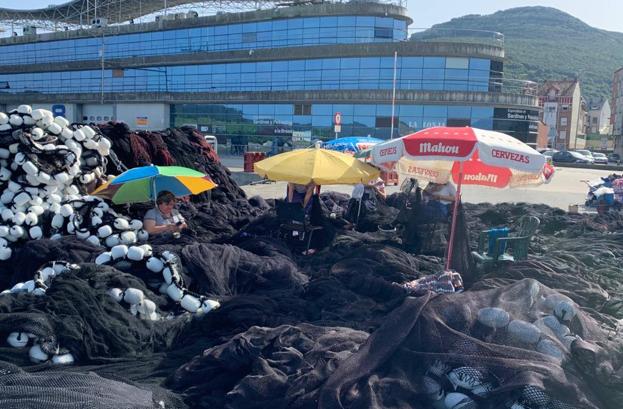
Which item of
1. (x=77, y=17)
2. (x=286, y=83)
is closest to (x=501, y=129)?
(x=286, y=83)

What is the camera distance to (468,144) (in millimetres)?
6398

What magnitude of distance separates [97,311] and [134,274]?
1046mm

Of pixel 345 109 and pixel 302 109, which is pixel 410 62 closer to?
pixel 345 109

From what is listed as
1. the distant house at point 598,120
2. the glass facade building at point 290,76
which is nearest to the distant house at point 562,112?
the distant house at point 598,120

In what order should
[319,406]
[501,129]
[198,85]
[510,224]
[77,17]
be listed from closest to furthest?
[319,406] → [510,224] → [501,129] → [198,85] → [77,17]

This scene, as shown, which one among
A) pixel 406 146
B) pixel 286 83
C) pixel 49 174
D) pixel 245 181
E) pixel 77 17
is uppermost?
pixel 77 17

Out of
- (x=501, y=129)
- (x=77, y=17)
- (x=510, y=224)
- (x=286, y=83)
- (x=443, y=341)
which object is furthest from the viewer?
(x=77, y=17)

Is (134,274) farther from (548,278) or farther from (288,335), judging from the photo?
(548,278)

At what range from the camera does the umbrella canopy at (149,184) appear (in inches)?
303

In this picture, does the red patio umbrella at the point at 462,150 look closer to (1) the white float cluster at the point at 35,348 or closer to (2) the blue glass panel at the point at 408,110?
(1) the white float cluster at the point at 35,348

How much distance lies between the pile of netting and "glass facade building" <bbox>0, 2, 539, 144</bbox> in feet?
105

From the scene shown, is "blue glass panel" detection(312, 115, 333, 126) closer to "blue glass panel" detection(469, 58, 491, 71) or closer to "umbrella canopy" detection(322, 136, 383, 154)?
"blue glass panel" detection(469, 58, 491, 71)

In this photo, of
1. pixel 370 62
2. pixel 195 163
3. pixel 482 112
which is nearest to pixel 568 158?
pixel 482 112

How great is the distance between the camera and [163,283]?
586 centimetres
